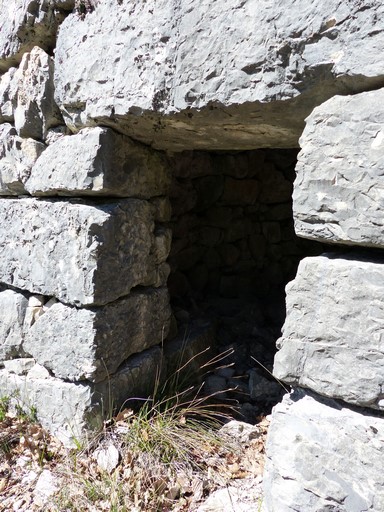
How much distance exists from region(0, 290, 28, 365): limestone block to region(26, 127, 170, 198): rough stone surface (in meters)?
0.58

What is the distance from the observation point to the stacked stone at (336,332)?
5.08ft

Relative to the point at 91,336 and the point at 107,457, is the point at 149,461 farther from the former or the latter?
the point at 91,336

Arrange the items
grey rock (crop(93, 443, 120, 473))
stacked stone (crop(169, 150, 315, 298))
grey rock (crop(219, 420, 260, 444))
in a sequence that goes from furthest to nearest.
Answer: stacked stone (crop(169, 150, 315, 298)), grey rock (crop(219, 420, 260, 444)), grey rock (crop(93, 443, 120, 473))

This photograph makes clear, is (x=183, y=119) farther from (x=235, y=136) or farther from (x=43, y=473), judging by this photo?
(x=43, y=473)

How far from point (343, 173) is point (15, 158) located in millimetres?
1820

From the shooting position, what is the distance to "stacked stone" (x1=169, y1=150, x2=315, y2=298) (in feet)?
13.4

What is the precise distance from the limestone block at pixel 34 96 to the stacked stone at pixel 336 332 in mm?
1474

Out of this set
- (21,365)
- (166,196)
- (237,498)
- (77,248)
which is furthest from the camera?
(166,196)

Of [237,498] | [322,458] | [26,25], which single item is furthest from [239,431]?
[26,25]

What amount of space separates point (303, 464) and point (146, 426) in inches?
37.2

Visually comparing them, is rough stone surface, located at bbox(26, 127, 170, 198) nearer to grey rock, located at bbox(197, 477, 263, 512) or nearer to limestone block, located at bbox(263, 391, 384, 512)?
limestone block, located at bbox(263, 391, 384, 512)

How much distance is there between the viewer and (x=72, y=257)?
7.89 ft

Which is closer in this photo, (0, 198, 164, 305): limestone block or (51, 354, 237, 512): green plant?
(51, 354, 237, 512): green plant

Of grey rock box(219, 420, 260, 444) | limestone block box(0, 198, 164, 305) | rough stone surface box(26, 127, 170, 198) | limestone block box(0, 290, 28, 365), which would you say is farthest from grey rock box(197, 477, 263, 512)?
rough stone surface box(26, 127, 170, 198)
